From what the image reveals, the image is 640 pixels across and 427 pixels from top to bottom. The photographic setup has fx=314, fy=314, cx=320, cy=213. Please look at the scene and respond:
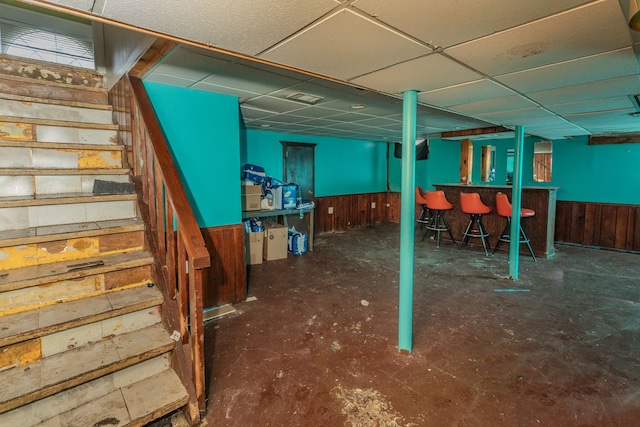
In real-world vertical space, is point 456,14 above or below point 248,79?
below

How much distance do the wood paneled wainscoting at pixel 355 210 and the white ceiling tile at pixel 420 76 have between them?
484 cm

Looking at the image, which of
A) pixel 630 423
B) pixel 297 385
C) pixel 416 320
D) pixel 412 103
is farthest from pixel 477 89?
pixel 297 385

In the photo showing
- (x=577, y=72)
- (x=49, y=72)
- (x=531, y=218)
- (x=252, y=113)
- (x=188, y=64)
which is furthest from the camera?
(x=531, y=218)

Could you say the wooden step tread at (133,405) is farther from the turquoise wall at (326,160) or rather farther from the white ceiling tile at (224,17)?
the white ceiling tile at (224,17)

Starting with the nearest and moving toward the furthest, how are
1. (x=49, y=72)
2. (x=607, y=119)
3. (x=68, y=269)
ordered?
(x=68, y=269) < (x=49, y=72) < (x=607, y=119)

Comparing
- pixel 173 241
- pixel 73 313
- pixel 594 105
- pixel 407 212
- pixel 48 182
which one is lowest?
pixel 73 313

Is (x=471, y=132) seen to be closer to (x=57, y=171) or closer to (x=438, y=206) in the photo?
(x=438, y=206)

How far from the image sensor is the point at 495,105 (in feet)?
10.1

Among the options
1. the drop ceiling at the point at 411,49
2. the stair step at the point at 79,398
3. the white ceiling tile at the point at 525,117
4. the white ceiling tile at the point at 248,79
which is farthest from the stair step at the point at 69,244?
the white ceiling tile at the point at 525,117

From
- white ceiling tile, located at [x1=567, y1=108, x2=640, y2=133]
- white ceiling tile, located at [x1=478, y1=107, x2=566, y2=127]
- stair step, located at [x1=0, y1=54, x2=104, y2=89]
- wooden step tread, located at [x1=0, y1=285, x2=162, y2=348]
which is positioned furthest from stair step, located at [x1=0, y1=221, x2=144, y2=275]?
white ceiling tile, located at [x1=567, y1=108, x2=640, y2=133]

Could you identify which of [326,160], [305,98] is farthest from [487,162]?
[305,98]

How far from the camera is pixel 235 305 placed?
11.1 feet

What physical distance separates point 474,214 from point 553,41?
4.20 m

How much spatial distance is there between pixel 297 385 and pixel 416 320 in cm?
146
